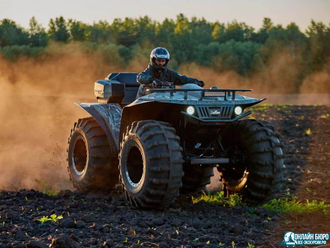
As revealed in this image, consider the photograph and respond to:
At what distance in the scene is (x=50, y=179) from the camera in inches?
458

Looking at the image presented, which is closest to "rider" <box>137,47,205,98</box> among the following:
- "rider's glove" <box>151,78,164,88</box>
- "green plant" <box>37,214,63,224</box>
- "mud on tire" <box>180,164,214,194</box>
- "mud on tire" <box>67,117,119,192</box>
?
"rider's glove" <box>151,78,164,88</box>

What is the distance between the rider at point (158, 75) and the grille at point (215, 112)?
1228 mm

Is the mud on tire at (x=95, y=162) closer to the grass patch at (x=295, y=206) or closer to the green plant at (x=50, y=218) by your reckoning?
the green plant at (x=50, y=218)

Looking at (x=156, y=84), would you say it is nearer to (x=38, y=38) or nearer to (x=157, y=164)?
(x=157, y=164)

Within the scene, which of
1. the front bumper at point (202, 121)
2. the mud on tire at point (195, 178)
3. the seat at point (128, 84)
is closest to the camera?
the front bumper at point (202, 121)

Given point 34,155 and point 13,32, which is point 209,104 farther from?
point 13,32

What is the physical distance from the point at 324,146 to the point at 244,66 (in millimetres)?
39151

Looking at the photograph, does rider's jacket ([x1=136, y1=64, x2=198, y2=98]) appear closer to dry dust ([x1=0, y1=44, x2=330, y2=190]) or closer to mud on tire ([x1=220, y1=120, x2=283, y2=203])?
mud on tire ([x1=220, y1=120, x2=283, y2=203])

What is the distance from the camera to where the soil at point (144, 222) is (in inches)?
239

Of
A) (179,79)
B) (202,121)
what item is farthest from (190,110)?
(179,79)

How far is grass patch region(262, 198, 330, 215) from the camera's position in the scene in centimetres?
817

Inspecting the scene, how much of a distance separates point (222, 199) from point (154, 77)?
2207 millimetres

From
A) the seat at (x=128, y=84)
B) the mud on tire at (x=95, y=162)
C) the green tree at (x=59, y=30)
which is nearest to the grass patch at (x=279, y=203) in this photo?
the mud on tire at (x=95, y=162)

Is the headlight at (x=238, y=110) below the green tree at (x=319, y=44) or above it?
below
